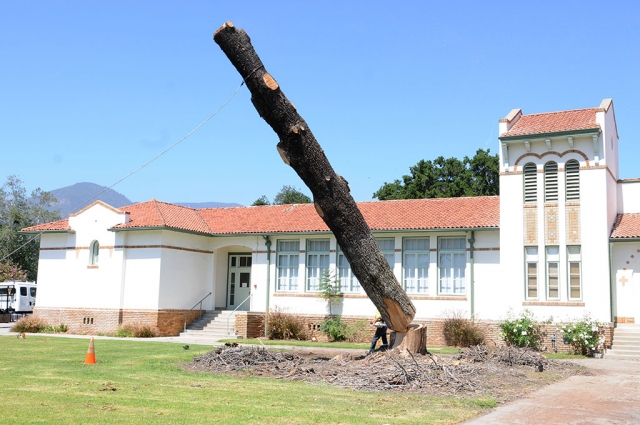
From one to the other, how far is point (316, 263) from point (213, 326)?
16.6 ft

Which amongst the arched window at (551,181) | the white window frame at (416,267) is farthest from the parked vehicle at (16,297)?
the arched window at (551,181)

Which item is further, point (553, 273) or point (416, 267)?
point (416, 267)

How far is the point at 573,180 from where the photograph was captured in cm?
2167

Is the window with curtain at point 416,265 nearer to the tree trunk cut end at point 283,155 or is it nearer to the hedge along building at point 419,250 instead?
the hedge along building at point 419,250

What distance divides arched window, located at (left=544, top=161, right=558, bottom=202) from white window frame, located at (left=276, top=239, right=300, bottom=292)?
10117 millimetres

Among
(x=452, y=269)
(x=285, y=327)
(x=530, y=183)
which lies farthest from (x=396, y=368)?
(x=285, y=327)

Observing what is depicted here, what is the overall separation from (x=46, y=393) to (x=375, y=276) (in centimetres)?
632

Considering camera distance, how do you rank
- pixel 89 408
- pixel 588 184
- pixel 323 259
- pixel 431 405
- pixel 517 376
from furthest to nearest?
pixel 323 259 < pixel 588 184 < pixel 517 376 < pixel 431 405 < pixel 89 408

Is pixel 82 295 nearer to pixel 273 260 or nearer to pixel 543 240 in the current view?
pixel 273 260

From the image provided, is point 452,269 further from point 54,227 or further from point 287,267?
point 54,227

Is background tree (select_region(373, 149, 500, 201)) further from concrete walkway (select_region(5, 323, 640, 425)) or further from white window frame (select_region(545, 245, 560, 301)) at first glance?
concrete walkway (select_region(5, 323, 640, 425))

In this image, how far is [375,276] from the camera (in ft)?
42.7

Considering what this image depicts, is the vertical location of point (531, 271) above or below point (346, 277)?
above

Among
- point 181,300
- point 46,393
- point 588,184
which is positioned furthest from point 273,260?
point 46,393
